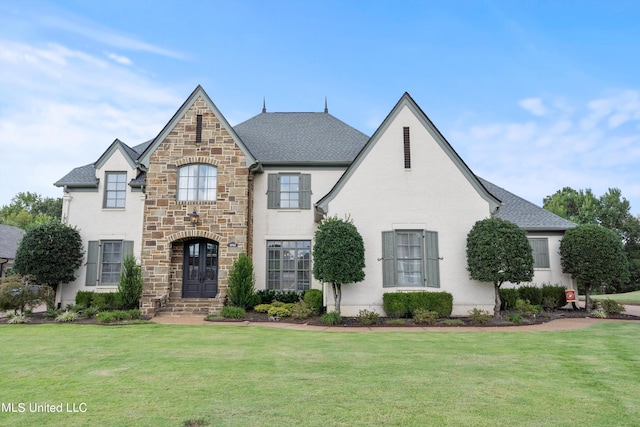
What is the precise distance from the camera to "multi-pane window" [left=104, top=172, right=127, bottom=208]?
56.8ft

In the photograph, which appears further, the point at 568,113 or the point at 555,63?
the point at 568,113

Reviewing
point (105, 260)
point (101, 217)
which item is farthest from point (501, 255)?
point (101, 217)

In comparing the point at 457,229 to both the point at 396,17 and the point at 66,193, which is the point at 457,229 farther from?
the point at 66,193

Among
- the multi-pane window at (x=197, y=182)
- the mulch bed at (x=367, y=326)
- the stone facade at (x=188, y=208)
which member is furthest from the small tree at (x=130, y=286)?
the multi-pane window at (x=197, y=182)

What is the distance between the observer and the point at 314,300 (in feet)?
46.9

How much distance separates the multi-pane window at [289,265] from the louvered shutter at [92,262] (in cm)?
763

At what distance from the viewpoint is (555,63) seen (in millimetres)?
15312

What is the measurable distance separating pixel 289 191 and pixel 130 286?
24.3 ft

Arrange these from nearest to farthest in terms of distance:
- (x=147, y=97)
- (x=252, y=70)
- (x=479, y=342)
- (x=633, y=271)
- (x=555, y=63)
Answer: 1. (x=479, y=342)
2. (x=555, y=63)
3. (x=147, y=97)
4. (x=252, y=70)
5. (x=633, y=271)

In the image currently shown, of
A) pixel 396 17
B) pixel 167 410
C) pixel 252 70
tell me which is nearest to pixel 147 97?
pixel 252 70

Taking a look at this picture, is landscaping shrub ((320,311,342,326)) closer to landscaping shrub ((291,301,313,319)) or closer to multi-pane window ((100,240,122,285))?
landscaping shrub ((291,301,313,319))

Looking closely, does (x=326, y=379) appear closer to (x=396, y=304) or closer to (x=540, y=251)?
(x=396, y=304)

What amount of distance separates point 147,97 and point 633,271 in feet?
147

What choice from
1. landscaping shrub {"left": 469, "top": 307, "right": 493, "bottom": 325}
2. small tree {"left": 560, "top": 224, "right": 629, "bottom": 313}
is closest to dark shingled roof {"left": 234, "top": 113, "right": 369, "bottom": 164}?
landscaping shrub {"left": 469, "top": 307, "right": 493, "bottom": 325}
